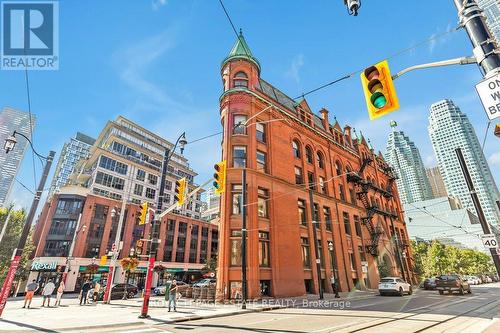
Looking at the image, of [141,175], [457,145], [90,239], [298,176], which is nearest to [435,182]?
[457,145]

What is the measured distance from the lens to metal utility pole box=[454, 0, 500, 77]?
418cm

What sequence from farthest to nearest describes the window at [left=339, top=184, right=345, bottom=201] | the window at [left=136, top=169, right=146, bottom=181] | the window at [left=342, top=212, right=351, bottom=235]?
the window at [left=136, top=169, right=146, bottom=181] < the window at [left=339, top=184, right=345, bottom=201] < the window at [left=342, top=212, right=351, bottom=235]

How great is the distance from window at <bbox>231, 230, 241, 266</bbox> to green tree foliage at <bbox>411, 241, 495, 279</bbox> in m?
54.5

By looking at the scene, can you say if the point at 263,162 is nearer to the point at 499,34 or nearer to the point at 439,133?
the point at 499,34

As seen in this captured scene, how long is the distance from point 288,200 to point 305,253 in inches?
218

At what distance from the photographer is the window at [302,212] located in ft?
89.7

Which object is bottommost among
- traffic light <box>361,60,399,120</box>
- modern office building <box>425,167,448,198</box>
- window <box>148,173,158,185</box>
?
traffic light <box>361,60,399,120</box>

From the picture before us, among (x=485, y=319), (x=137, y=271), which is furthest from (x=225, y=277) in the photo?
(x=137, y=271)

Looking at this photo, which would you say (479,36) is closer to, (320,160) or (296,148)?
(296,148)

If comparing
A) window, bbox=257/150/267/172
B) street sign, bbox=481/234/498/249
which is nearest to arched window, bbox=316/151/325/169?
window, bbox=257/150/267/172

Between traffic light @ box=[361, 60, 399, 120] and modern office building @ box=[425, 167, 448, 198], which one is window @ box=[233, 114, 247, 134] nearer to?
traffic light @ box=[361, 60, 399, 120]

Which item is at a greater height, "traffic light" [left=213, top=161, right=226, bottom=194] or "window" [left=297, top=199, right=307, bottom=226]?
"window" [left=297, top=199, right=307, bottom=226]

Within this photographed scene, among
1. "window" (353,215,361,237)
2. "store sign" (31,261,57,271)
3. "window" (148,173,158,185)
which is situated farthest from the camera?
"window" (148,173,158,185)

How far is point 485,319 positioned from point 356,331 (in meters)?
6.72
